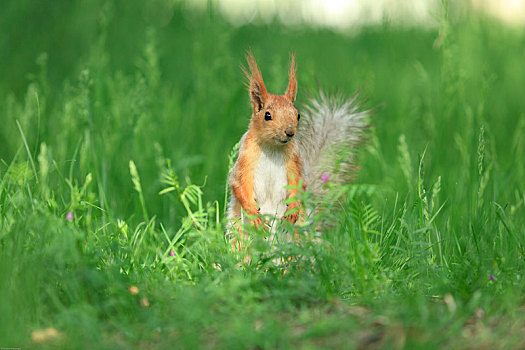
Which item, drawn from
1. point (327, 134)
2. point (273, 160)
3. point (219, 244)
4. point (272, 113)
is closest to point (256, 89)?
point (272, 113)

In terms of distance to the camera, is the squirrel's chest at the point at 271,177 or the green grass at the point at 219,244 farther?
the squirrel's chest at the point at 271,177

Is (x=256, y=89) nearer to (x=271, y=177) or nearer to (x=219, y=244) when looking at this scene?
(x=271, y=177)

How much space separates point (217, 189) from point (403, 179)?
1363 millimetres

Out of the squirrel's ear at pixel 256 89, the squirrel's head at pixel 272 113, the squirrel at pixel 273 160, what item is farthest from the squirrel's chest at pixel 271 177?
the squirrel's ear at pixel 256 89

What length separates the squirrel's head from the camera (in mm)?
3637

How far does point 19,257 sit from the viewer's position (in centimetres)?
266

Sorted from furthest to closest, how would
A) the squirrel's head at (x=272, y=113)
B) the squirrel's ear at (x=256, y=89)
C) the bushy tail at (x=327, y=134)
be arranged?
the bushy tail at (x=327, y=134) < the squirrel's ear at (x=256, y=89) < the squirrel's head at (x=272, y=113)

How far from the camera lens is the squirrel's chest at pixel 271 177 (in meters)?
3.77

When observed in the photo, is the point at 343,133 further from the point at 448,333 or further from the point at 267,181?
the point at 448,333

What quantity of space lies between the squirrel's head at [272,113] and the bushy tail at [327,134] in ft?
1.30

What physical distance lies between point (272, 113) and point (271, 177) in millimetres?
376

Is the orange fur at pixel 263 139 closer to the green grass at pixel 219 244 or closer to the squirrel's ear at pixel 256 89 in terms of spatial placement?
the squirrel's ear at pixel 256 89

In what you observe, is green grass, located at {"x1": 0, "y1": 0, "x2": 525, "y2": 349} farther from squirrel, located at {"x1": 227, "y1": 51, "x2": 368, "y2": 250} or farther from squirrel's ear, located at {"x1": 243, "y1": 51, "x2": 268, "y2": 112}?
squirrel's ear, located at {"x1": 243, "y1": 51, "x2": 268, "y2": 112}

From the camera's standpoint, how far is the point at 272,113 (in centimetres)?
366
